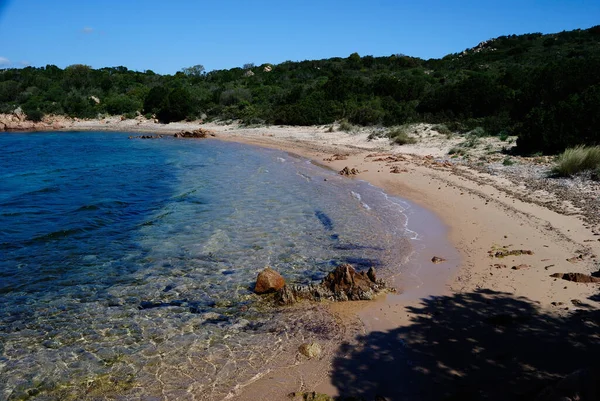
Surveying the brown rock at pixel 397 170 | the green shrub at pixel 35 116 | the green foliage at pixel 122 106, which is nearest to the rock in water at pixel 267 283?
the brown rock at pixel 397 170

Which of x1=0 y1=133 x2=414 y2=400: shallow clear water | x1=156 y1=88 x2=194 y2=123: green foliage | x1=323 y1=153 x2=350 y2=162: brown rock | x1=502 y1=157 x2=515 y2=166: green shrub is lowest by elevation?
x1=0 y1=133 x2=414 y2=400: shallow clear water

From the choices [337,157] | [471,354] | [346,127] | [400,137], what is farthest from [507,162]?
[346,127]

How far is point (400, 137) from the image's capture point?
24.9 meters

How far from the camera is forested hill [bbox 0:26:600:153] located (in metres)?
18.8

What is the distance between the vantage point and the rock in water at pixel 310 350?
17.7ft

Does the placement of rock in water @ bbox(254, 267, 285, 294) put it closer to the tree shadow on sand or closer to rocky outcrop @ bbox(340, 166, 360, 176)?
the tree shadow on sand

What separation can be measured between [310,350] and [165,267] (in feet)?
14.0

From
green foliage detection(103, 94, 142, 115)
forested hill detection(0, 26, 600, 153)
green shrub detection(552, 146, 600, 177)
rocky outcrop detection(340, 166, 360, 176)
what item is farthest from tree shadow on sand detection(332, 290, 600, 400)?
green foliage detection(103, 94, 142, 115)

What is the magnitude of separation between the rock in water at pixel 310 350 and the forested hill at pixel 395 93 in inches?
615

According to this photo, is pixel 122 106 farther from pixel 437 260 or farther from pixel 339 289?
pixel 339 289

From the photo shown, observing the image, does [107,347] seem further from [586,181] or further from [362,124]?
[362,124]

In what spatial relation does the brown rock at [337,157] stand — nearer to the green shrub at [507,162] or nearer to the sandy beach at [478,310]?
the green shrub at [507,162]

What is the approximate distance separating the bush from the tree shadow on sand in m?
18.9

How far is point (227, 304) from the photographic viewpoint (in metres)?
7.03
